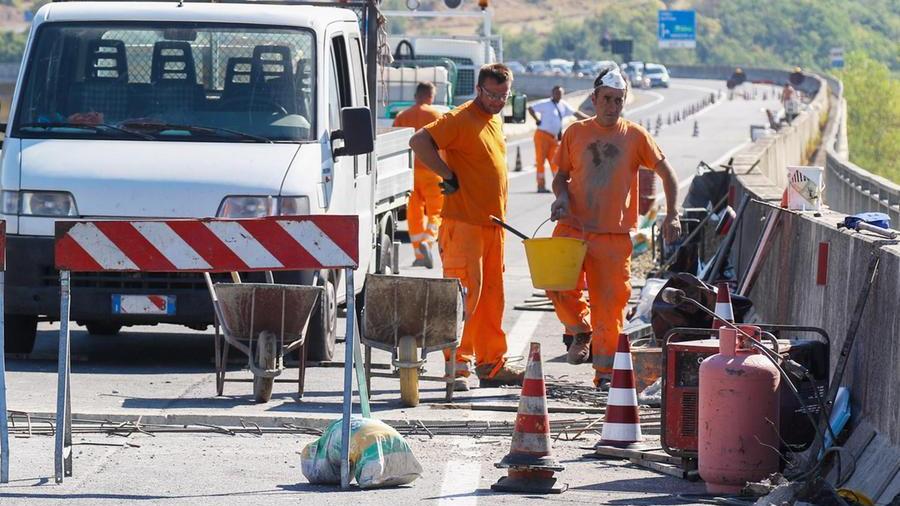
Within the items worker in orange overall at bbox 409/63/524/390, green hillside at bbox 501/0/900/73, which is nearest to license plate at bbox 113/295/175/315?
worker in orange overall at bbox 409/63/524/390

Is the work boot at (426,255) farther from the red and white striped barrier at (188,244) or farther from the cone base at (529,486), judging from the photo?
the cone base at (529,486)

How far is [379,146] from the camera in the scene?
14914mm

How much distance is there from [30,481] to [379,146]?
742cm

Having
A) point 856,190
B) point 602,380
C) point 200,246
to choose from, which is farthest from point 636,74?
point 200,246

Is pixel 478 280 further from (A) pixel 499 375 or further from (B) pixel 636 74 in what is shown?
(B) pixel 636 74

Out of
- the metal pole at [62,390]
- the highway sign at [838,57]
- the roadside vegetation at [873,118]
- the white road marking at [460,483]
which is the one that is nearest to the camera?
the white road marking at [460,483]

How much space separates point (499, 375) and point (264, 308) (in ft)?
5.03

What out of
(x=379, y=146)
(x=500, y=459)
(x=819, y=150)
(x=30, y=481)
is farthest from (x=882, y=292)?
(x=819, y=150)

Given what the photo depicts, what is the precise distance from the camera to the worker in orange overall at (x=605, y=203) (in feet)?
35.7

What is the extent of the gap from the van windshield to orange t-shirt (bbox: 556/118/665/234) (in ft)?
6.01

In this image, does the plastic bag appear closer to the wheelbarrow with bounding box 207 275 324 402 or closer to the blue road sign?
the wheelbarrow with bounding box 207 275 324 402

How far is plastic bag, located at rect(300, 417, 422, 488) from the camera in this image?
7809 mm

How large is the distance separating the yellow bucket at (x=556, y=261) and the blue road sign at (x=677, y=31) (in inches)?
5531

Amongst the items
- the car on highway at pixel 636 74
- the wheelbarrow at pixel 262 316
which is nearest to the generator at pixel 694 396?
the wheelbarrow at pixel 262 316
